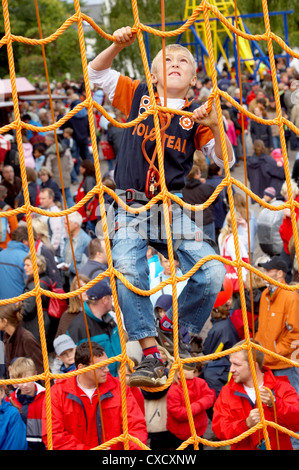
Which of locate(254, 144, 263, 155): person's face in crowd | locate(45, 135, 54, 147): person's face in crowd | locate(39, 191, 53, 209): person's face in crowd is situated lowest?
locate(39, 191, 53, 209): person's face in crowd

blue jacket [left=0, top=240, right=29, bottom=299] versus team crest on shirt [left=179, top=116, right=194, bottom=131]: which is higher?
team crest on shirt [left=179, top=116, right=194, bottom=131]

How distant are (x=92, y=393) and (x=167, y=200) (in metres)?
1.20

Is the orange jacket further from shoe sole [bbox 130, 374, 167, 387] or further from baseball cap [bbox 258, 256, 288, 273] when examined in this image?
shoe sole [bbox 130, 374, 167, 387]

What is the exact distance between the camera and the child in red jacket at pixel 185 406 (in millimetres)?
4133

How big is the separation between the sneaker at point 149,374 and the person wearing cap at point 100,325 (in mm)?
1584

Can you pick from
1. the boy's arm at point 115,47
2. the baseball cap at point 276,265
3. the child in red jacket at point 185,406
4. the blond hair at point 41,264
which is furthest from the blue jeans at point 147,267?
the blond hair at point 41,264

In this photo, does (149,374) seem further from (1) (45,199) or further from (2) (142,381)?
(1) (45,199)

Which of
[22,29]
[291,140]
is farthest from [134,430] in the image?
[22,29]

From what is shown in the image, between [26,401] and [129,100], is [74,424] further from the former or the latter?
[129,100]

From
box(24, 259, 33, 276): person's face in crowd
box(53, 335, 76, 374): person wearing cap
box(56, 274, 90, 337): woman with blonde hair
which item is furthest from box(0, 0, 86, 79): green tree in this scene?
box(53, 335, 76, 374): person wearing cap

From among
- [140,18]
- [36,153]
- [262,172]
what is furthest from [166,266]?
[140,18]

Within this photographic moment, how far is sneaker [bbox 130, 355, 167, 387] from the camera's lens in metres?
2.89

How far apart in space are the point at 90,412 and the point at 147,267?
3.03 ft

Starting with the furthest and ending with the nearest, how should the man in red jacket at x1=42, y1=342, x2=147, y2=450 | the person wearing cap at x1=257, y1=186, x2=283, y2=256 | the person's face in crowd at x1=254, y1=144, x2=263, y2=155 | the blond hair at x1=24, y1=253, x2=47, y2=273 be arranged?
the person's face in crowd at x1=254, y1=144, x2=263, y2=155
the person wearing cap at x1=257, y1=186, x2=283, y2=256
the blond hair at x1=24, y1=253, x2=47, y2=273
the man in red jacket at x1=42, y1=342, x2=147, y2=450
